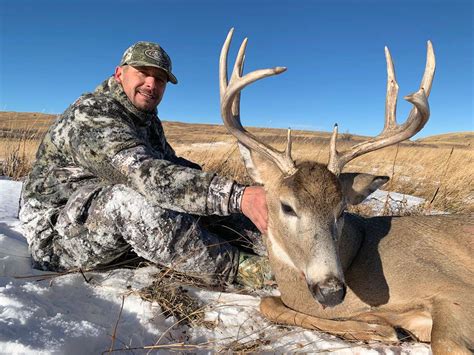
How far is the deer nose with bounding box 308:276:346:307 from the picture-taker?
2682 mm

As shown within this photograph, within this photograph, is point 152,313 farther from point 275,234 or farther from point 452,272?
point 452,272

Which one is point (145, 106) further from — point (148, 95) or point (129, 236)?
point (129, 236)

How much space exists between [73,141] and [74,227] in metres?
0.70

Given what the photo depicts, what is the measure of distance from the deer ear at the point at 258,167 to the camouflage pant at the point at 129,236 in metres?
0.64

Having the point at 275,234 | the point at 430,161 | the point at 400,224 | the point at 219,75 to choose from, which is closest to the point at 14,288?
the point at 275,234

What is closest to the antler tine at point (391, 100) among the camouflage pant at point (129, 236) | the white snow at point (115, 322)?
the white snow at point (115, 322)

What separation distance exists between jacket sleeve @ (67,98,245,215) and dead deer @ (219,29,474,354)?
406 mm

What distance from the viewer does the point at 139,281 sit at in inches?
141

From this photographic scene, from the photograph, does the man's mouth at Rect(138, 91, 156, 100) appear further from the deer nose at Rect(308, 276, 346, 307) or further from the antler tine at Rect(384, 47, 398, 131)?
the deer nose at Rect(308, 276, 346, 307)

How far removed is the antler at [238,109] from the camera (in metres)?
3.30

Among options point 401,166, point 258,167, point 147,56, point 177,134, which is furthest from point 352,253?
point 177,134

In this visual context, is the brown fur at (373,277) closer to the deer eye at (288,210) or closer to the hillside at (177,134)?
the deer eye at (288,210)

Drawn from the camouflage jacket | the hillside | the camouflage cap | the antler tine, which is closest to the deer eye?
the camouflage jacket

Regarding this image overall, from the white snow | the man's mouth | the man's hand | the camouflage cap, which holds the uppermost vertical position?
the camouflage cap
